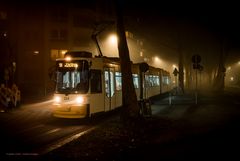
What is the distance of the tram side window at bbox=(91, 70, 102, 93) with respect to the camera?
1908cm

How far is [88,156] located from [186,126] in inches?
258

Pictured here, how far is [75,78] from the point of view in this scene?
18.8 m

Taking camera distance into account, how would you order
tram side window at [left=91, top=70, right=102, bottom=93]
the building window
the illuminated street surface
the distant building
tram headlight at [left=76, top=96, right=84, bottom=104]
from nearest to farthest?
the illuminated street surface, tram headlight at [left=76, top=96, right=84, bottom=104], tram side window at [left=91, top=70, right=102, bottom=93], the distant building, the building window

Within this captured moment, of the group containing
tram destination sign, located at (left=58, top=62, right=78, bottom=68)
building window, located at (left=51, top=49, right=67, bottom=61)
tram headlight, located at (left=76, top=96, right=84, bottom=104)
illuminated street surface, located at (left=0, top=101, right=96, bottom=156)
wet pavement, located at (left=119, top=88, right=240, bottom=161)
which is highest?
building window, located at (left=51, top=49, right=67, bottom=61)

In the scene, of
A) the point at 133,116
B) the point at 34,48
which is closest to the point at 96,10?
the point at 34,48

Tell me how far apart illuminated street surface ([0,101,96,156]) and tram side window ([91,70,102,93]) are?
1841 millimetres

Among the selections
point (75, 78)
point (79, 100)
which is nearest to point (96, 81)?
point (75, 78)

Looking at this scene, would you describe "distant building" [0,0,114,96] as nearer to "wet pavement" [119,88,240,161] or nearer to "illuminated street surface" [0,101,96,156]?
"illuminated street surface" [0,101,96,156]

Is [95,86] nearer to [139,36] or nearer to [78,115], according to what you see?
[78,115]

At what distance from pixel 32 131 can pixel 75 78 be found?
3.84 meters

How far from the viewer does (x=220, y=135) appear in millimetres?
12883

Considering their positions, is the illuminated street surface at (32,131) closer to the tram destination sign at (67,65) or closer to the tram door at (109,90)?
the tram door at (109,90)

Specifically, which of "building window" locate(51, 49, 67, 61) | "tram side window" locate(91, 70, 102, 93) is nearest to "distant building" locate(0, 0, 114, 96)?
"building window" locate(51, 49, 67, 61)

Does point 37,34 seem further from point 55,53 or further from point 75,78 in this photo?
point 75,78
